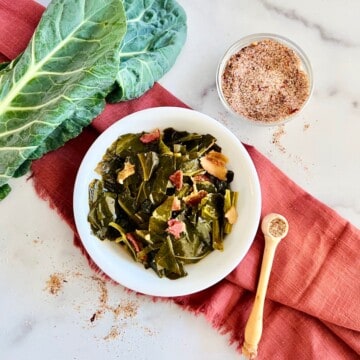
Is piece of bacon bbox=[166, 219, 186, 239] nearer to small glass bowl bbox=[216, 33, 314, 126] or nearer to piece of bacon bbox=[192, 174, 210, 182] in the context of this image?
piece of bacon bbox=[192, 174, 210, 182]

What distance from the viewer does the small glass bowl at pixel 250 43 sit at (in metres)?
1.80

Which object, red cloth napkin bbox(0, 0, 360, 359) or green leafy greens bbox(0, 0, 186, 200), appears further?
red cloth napkin bbox(0, 0, 360, 359)

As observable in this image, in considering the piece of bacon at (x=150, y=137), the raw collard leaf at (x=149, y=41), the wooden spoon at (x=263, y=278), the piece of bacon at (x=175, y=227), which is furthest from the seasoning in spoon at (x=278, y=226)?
the raw collard leaf at (x=149, y=41)

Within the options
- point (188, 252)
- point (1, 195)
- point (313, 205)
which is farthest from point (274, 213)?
point (1, 195)

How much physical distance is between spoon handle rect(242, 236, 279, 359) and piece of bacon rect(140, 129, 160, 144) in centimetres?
41

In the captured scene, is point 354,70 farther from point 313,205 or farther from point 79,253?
point 79,253

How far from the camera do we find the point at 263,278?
5.72 feet

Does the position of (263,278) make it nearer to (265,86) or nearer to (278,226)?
(278,226)

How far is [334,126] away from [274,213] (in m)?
0.32

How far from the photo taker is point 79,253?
72.7 inches

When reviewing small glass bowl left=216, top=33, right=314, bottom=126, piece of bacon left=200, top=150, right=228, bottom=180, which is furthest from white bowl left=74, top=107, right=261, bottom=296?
small glass bowl left=216, top=33, right=314, bottom=126

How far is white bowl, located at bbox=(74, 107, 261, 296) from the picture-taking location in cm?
168

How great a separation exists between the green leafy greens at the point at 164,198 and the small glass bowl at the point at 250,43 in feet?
0.46

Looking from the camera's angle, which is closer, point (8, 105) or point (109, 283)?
point (8, 105)
